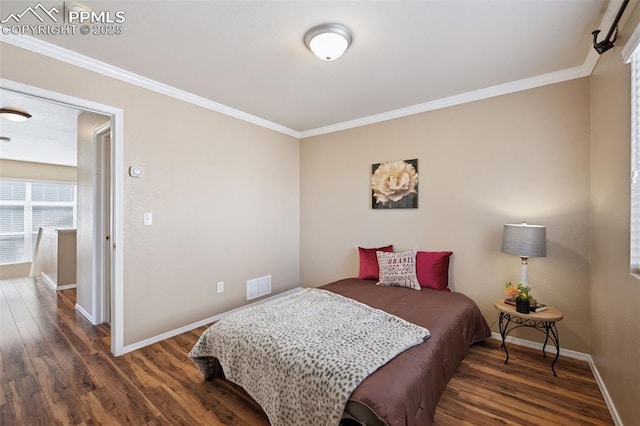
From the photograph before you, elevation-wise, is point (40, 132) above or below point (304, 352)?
above

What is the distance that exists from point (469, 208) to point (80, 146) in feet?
16.1

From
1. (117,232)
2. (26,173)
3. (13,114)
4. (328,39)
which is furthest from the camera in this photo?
(26,173)

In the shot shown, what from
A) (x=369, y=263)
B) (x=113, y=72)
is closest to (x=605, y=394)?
(x=369, y=263)

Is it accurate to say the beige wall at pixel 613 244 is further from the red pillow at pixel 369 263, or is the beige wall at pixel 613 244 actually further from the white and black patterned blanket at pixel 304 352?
the red pillow at pixel 369 263

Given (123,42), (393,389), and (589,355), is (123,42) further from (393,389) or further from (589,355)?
(589,355)

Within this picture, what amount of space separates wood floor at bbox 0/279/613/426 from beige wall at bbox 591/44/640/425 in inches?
12.6

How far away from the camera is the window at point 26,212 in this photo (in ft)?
19.1

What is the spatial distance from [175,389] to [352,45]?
2.85 meters

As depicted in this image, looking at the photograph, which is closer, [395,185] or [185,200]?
[185,200]

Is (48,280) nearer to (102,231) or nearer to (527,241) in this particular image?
(102,231)

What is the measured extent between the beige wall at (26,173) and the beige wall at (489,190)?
6.85m

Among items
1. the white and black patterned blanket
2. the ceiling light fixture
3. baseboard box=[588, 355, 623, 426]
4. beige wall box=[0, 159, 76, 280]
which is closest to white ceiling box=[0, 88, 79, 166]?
the ceiling light fixture

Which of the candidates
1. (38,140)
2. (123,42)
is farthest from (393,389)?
(38,140)

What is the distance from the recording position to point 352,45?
2068mm
